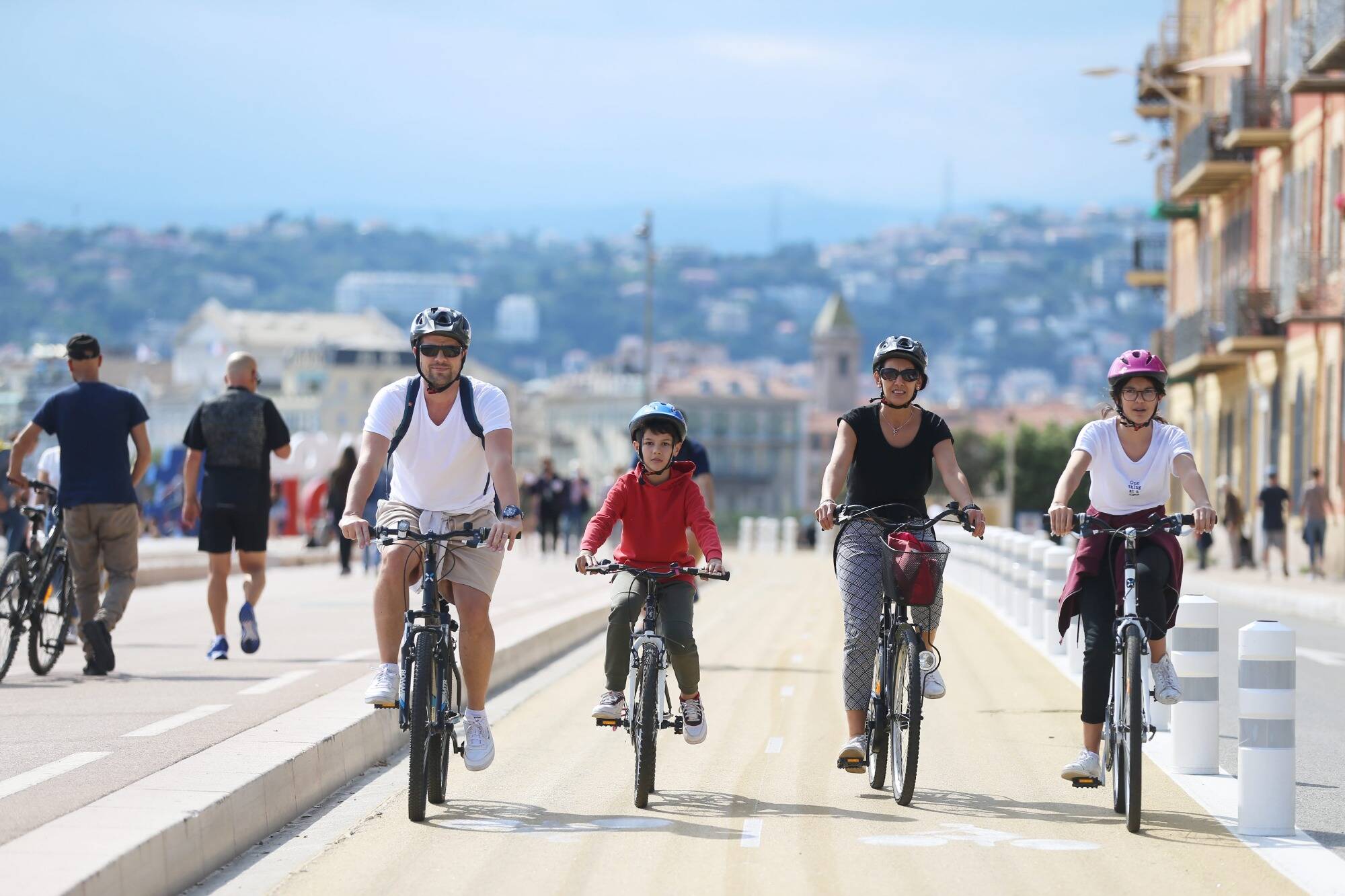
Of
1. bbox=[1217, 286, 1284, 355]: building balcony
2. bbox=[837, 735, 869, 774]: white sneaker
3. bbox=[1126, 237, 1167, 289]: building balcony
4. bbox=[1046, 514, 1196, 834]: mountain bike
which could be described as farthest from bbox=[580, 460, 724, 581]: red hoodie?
bbox=[1126, 237, 1167, 289]: building balcony

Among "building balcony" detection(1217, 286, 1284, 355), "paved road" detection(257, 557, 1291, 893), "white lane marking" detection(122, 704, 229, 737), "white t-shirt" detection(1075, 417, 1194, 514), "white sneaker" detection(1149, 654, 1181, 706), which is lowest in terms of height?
"paved road" detection(257, 557, 1291, 893)

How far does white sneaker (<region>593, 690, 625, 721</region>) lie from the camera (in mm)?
9453

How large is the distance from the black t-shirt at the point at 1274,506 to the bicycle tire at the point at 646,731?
27.8 meters

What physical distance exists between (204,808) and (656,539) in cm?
241

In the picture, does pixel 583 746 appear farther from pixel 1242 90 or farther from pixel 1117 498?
pixel 1242 90

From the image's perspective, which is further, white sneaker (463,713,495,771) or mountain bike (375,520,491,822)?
white sneaker (463,713,495,771)

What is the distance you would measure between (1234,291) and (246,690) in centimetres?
3398

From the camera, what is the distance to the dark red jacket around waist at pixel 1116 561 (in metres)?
9.01

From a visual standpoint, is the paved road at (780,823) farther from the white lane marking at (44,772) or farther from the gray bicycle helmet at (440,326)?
the gray bicycle helmet at (440,326)

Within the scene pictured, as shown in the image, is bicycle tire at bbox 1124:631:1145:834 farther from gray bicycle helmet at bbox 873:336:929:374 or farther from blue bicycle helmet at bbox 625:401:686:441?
blue bicycle helmet at bbox 625:401:686:441

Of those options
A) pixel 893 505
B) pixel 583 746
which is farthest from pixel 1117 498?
pixel 583 746

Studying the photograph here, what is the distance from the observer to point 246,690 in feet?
41.5

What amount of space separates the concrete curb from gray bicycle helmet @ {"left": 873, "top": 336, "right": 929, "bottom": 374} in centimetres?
286

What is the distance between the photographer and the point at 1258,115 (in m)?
43.8
